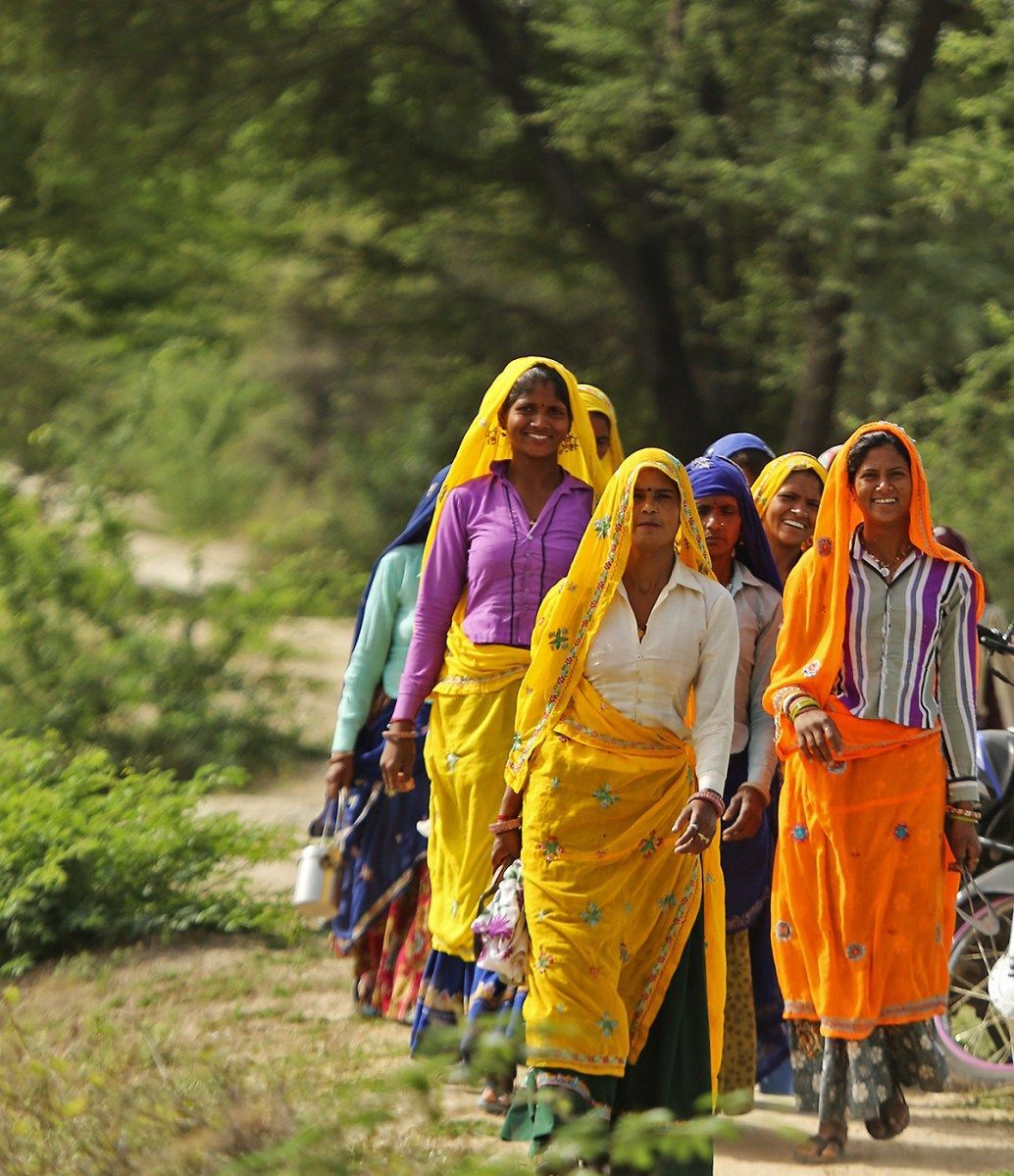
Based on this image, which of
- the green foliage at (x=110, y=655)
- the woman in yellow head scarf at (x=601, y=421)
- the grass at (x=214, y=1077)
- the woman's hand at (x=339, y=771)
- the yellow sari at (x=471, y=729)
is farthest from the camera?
the green foliage at (x=110, y=655)

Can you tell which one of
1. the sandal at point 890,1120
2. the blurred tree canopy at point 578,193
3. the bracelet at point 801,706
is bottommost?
the sandal at point 890,1120

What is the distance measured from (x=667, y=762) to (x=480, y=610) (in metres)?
1.29

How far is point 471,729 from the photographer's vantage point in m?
5.65

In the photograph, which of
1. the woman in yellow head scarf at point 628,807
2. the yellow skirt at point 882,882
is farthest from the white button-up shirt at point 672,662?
the yellow skirt at point 882,882

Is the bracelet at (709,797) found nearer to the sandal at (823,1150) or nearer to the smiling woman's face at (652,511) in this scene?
the smiling woman's face at (652,511)

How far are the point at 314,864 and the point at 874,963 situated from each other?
1870mm

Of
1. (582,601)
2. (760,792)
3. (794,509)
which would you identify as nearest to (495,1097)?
(760,792)

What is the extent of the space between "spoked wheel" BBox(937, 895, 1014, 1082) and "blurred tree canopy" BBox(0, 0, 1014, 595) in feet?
19.9

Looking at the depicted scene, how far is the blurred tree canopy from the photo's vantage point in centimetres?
1360

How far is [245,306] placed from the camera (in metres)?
27.5

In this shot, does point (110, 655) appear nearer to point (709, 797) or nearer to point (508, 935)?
point (508, 935)

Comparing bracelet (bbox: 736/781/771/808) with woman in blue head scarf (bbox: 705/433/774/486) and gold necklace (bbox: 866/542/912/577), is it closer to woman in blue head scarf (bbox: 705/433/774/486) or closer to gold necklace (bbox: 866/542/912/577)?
gold necklace (bbox: 866/542/912/577)

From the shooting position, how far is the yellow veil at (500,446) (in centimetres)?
578

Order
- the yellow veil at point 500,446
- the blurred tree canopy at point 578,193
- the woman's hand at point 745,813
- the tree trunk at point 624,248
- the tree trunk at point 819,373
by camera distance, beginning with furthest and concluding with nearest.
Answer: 1. the tree trunk at point 624,248
2. the tree trunk at point 819,373
3. the blurred tree canopy at point 578,193
4. the yellow veil at point 500,446
5. the woman's hand at point 745,813
